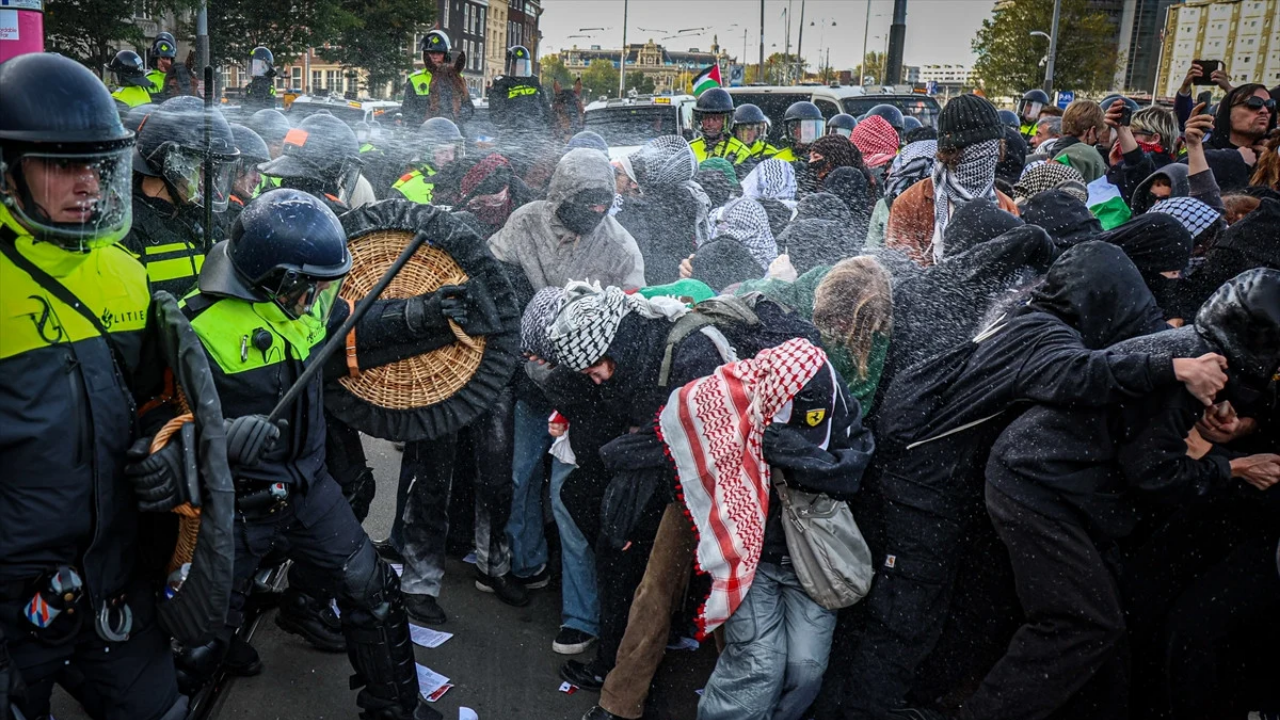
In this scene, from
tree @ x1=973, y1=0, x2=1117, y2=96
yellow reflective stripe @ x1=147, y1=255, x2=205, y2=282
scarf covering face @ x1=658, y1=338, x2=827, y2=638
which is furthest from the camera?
tree @ x1=973, y1=0, x2=1117, y2=96

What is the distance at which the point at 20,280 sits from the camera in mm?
2420

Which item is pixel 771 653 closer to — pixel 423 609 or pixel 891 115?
pixel 423 609

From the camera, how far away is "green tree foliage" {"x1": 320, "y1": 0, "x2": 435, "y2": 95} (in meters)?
31.4

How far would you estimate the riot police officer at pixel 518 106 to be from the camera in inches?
399

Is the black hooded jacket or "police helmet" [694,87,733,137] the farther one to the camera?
"police helmet" [694,87,733,137]

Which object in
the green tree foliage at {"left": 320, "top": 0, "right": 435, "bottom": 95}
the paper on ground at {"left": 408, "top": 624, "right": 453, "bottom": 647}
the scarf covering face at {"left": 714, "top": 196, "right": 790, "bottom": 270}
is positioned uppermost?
the green tree foliage at {"left": 320, "top": 0, "right": 435, "bottom": 95}

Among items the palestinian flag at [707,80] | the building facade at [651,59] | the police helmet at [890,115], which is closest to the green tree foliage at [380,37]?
the palestinian flag at [707,80]

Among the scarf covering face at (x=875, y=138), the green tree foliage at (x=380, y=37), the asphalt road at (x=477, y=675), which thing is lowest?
the asphalt road at (x=477, y=675)

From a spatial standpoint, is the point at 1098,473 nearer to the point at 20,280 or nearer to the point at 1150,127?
the point at 20,280

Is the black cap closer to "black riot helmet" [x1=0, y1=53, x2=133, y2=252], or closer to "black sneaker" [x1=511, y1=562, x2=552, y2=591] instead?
"black sneaker" [x1=511, y1=562, x2=552, y2=591]

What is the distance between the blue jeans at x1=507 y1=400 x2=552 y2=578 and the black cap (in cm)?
243

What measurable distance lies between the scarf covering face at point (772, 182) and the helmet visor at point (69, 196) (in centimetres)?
571

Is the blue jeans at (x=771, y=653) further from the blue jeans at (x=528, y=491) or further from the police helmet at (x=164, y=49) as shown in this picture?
the police helmet at (x=164, y=49)

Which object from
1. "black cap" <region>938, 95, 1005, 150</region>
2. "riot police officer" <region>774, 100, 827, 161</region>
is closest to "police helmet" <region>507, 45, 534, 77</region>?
"riot police officer" <region>774, 100, 827, 161</region>
